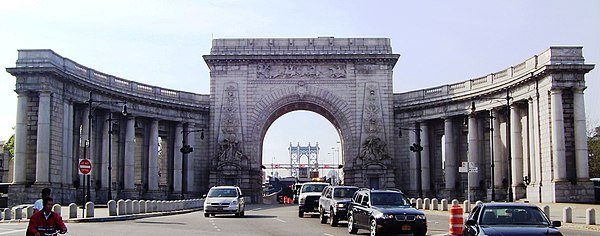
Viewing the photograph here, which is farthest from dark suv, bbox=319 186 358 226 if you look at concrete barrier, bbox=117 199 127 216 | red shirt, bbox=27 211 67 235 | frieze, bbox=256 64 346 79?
frieze, bbox=256 64 346 79

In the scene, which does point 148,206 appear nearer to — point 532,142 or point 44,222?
point 532,142

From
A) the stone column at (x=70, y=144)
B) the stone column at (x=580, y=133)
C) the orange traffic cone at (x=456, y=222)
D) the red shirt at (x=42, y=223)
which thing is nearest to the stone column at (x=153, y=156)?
the stone column at (x=70, y=144)

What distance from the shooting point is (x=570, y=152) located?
5828 centimetres

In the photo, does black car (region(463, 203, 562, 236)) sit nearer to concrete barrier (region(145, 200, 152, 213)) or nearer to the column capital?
concrete barrier (region(145, 200, 152, 213))

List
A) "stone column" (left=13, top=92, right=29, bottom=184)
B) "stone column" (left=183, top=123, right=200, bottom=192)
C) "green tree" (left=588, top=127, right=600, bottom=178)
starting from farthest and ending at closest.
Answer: "green tree" (left=588, top=127, right=600, bottom=178)
"stone column" (left=183, top=123, right=200, bottom=192)
"stone column" (left=13, top=92, right=29, bottom=184)

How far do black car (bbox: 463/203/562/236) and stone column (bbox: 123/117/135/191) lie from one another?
58.4 metres

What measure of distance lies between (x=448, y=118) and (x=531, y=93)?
15145mm

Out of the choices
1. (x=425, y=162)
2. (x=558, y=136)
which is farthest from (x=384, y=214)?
(x=425, y=162)

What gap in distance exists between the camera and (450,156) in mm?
76562

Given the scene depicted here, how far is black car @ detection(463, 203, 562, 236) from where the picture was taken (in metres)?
17.9

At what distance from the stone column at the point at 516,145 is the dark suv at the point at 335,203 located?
104 ft

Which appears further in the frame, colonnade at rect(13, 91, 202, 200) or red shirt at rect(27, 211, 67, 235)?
colonnade at rect(13, 91, 202, 200)

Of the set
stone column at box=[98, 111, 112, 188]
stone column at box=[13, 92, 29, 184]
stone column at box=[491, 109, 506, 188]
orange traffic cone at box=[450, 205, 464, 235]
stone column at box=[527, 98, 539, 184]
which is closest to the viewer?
orange traffic cone at box=[450, 205, 464, 235]

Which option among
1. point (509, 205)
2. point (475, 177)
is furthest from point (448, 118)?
point (509, 205)
